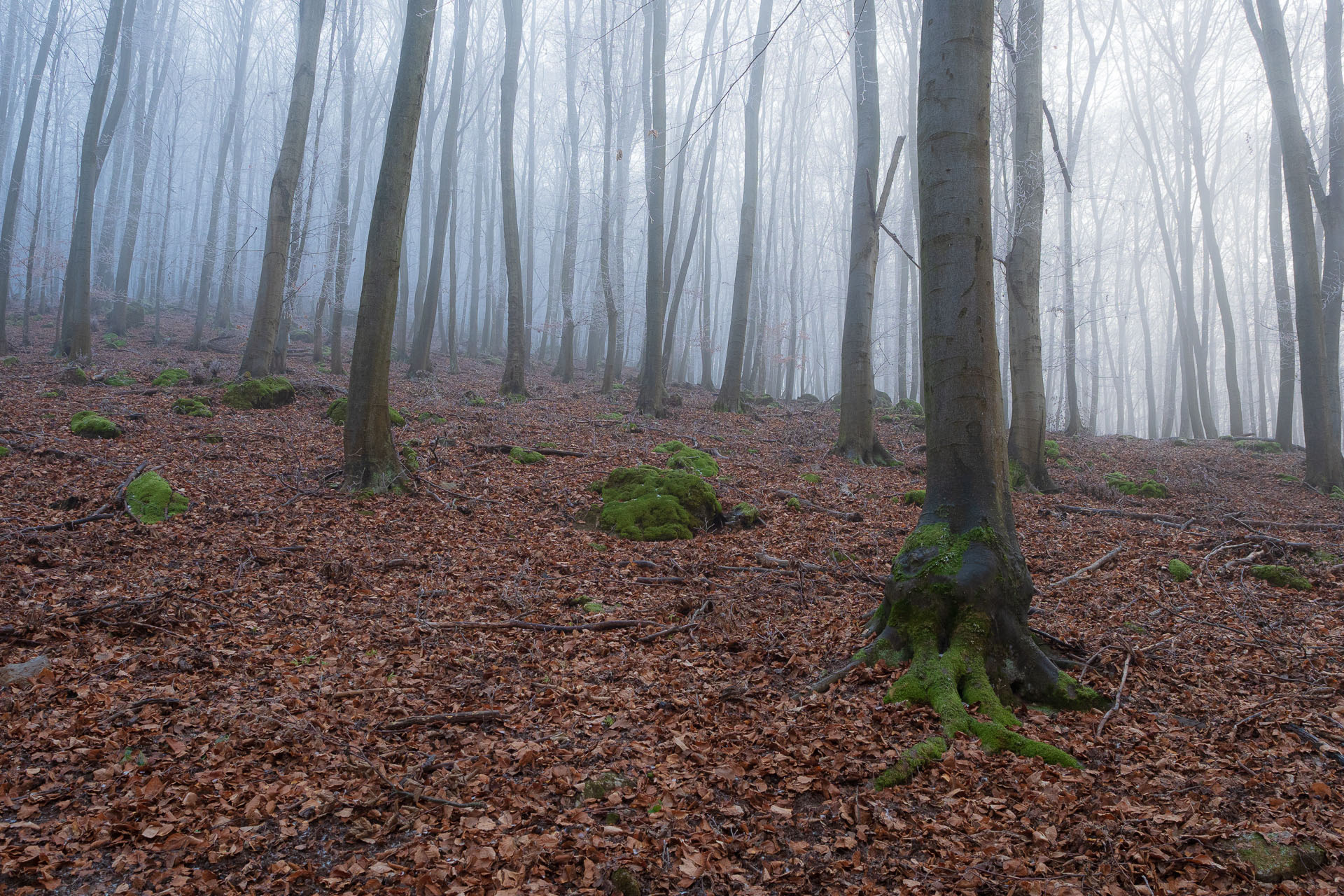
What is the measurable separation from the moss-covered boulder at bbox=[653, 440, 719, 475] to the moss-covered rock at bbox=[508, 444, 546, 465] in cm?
177

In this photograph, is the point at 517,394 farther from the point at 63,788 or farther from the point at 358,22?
the point at 358,22

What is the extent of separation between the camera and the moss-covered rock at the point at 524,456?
9117 mm

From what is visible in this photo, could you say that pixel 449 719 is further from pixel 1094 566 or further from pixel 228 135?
pixel 228 135

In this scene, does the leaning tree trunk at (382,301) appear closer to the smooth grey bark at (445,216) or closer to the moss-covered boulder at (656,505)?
the moss-covered boulder at (656,505)

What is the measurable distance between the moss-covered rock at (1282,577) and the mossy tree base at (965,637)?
3.27 meters

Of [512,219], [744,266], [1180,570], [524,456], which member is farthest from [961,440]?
[512,219]

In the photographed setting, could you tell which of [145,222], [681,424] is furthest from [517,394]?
[145,222]

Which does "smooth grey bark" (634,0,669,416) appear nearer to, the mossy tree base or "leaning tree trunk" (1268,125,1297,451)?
the mossy tree base

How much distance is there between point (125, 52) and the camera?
16.7 meters

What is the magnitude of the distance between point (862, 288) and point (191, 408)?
33.4 ft

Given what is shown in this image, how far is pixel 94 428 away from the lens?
829 cm

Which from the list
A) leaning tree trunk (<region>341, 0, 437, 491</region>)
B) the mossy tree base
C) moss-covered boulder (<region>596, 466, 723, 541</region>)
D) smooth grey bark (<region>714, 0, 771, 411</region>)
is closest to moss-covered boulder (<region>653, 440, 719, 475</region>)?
moss-covered boulder (<region>596, 466, 723, 541</region>)

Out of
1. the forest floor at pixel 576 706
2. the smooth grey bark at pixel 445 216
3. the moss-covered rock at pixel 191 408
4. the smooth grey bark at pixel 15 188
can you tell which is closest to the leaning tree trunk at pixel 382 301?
the forest floor at pixel 576 706

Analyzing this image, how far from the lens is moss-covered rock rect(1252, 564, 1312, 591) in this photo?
17.3 feet
